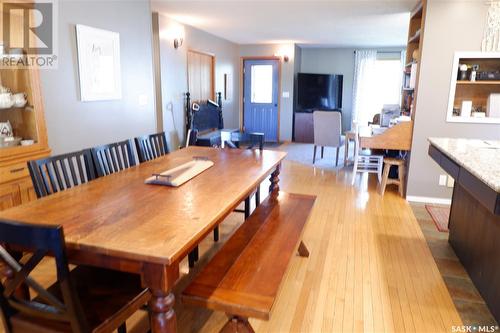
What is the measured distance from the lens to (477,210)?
2.42 meters

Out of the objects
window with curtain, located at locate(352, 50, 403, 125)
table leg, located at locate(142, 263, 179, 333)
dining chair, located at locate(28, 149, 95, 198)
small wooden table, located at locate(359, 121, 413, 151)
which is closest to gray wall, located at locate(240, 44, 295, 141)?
window with curtain, located at locate(352, 50, 403, 125)

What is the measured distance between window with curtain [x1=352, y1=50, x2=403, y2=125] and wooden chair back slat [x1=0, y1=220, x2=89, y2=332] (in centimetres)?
827

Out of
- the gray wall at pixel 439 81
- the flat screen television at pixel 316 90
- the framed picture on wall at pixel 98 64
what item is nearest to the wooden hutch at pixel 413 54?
the gray wall at pixel 439 81

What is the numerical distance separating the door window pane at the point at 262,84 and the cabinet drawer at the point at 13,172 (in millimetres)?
6323

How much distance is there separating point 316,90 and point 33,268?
310 inches

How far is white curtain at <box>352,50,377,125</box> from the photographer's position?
8.64 meters

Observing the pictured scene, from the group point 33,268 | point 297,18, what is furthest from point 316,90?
point 33,268

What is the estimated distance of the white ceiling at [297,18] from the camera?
427cm

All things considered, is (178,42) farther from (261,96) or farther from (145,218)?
(145,218)

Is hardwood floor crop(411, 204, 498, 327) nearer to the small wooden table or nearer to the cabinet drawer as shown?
the small wooden table

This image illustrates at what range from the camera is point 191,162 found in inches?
97.1

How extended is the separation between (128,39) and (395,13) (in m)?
3.55

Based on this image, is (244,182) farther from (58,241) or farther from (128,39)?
(128,39)

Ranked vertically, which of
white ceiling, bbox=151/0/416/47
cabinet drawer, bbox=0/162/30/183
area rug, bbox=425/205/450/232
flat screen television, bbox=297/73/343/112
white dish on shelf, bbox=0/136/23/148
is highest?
white ceiling, bbox=151/0/416/47
